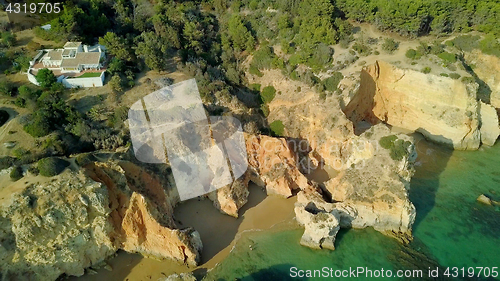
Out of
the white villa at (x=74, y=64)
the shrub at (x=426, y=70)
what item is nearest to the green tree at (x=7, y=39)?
the white villa at (x=74, y=64)

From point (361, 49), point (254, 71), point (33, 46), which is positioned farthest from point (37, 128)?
point (361, 49)

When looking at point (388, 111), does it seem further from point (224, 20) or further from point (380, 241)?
point (224, 20)

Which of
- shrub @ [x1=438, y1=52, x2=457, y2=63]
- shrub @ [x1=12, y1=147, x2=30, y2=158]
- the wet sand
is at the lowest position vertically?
the wet sand

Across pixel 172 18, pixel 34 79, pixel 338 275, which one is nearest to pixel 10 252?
pixel 34 79

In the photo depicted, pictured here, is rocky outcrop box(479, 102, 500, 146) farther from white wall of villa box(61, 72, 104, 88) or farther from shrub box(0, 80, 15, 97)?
shrub box(0, 80, 15, 97)

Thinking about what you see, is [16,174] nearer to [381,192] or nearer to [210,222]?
[210,222]

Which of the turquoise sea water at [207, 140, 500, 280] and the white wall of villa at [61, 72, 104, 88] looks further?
the white wall of villa at [61, 72, 104, 88]

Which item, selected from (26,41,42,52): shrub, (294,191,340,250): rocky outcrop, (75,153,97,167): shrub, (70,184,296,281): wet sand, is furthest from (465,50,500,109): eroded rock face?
(26,41,42,52): shrub
